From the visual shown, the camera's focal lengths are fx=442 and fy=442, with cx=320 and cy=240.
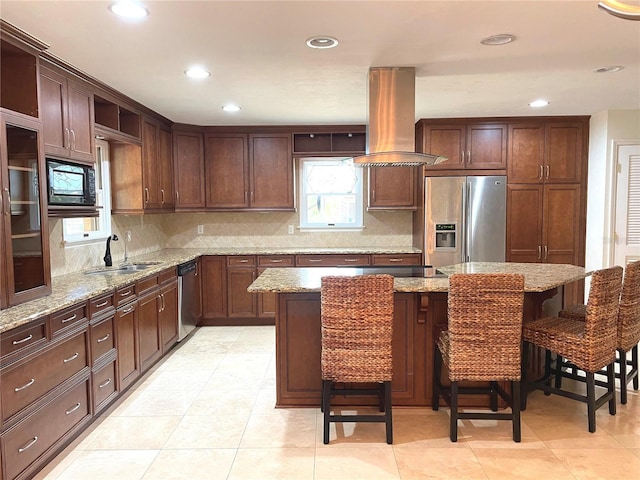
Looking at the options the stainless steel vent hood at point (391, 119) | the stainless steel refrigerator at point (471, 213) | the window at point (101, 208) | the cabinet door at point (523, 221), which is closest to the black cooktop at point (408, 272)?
the stainless steel vent hood at point (391, 119)

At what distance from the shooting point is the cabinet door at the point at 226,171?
5.50 meters

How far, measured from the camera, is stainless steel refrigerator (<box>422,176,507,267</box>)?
5008 millimetres

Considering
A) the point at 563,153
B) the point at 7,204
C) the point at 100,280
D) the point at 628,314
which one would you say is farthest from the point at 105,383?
the point at 563,153

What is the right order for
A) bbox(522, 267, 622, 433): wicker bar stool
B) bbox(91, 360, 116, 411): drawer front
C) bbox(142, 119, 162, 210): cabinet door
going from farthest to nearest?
1. bbox(142, 119, 162, 210): cabinet door
2. bbox(91, 360, 116, 411): drawer front
3. bbox(522, 267, 622, 433): wicker bar stool

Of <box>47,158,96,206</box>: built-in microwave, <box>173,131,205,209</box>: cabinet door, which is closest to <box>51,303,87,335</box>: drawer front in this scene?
<box>47,158,96,206</box>: built-in microwave

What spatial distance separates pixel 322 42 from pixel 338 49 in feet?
0.53

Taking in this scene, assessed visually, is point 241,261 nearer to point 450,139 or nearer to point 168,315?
point 168,315

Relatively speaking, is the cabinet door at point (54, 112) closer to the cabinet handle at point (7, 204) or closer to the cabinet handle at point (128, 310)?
the cabinet handle at point (7, 204)

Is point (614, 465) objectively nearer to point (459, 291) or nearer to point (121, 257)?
point (459, 291)

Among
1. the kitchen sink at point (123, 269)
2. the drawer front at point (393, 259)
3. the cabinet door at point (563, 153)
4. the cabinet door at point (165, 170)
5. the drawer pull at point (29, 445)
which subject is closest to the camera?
the drawer pull at point (29, 445)

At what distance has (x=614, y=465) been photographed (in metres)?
2.40

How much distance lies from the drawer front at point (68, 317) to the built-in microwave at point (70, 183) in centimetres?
73

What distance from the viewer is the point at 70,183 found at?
121 inches

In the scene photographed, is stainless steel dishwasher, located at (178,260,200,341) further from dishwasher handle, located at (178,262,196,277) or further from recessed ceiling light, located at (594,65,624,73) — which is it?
recessed ceiling light, located at (594,65,624,73)
